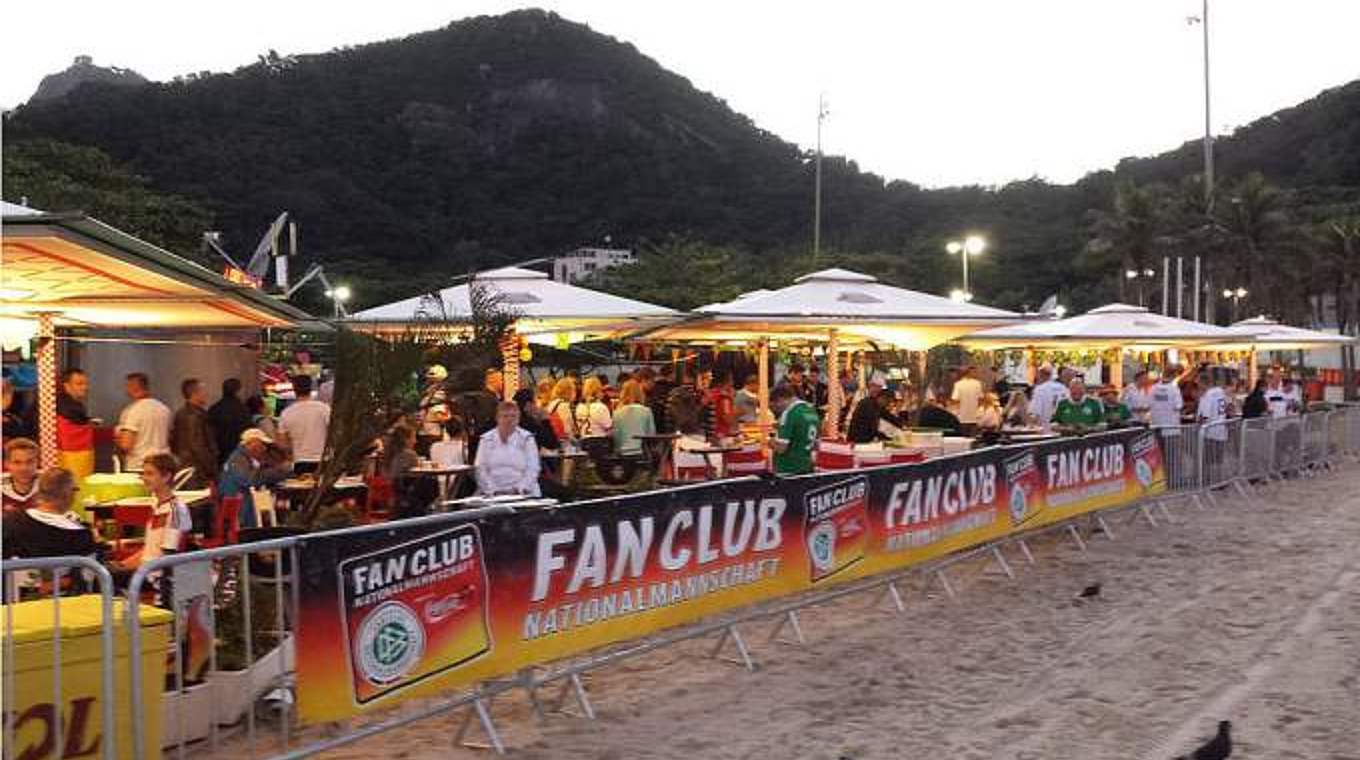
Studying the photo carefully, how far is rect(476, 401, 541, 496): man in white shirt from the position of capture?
29.4 feet

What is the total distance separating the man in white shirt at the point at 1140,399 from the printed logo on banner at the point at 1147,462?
3732 mm

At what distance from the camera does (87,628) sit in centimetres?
465

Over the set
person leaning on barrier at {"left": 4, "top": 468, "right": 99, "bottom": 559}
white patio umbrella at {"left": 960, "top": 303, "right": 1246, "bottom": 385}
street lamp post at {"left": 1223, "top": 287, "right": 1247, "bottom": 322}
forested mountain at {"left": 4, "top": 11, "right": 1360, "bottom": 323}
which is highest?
forested mountain at {"left": 4, "top": 11, "right": 1360, "bottom": 323}

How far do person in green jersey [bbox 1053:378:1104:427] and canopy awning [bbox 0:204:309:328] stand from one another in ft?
30.5

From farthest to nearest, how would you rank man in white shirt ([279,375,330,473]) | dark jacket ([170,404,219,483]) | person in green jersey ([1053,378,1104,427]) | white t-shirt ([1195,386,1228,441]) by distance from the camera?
white t-shirt ([1195,386,1228,441]) → person in green jersey ([1053,378,1104,427]) → man in white shirt ([279,375,330,473]) → dark jacket ([170,404,219,483])

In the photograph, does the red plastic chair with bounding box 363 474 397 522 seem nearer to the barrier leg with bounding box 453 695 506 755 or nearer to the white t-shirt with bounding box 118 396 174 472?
the white t-shirt with bounding box 118 396 174 472

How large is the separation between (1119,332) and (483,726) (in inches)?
625

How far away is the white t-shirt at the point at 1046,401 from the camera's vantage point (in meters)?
17.2

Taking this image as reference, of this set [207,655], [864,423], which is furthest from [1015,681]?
[864,423]

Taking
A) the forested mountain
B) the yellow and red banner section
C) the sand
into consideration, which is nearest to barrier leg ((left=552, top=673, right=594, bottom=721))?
the sand

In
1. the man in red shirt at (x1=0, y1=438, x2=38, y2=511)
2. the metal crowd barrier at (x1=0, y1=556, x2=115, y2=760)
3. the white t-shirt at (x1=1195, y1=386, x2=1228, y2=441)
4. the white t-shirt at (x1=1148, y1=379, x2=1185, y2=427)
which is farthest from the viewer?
the white t-shirt at (x1=1195, y1=386, x2=1228, y2=441)

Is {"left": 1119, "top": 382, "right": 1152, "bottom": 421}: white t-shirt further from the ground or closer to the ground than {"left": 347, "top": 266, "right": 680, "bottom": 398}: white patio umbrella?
closer to the ground

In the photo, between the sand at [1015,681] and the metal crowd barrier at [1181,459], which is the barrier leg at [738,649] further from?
the metal crowd barrier at [1181,459]

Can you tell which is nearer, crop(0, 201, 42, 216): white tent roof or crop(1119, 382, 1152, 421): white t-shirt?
crop(0, 201, 42, 216): white tent roof
